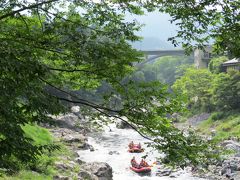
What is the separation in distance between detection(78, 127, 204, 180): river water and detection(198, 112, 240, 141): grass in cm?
853

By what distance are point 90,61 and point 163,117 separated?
187 cm

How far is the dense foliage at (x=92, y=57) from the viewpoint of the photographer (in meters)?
5.06

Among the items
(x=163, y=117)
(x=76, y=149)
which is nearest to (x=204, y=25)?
(x=163, y=117)

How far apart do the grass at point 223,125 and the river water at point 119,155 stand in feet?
28.0

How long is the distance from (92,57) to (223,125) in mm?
35281

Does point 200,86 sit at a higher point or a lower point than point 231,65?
lower

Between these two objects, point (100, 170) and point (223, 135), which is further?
point (223, 135)

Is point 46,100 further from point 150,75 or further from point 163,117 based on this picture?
point 150,75

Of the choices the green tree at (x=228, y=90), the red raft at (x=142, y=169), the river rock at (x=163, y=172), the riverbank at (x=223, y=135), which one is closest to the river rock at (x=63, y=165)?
the red raft at (x=142, y=169)

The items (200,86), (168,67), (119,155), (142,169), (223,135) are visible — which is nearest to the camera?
(142,169)

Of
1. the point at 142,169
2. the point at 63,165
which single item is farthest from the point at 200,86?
the point at 63,165

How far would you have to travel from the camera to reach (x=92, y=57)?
235 inches

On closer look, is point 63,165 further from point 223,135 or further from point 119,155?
point 223,135

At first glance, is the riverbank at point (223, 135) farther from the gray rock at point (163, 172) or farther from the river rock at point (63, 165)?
the river rock at point (63, 165)
